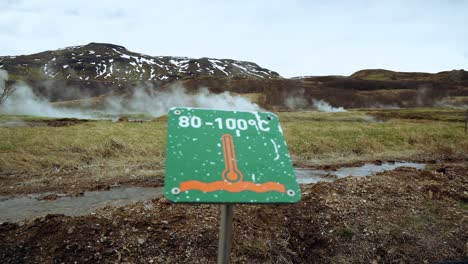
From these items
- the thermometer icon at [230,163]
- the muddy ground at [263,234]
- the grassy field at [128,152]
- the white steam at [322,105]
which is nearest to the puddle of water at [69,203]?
the grassy field at [128,152]

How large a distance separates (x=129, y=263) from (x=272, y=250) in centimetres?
226

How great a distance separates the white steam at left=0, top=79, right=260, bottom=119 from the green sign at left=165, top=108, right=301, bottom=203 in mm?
53429

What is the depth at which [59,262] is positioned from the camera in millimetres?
5527

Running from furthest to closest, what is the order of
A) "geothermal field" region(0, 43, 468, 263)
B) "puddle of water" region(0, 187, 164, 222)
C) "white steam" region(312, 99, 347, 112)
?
"white steam" region(312, 99, 347, 112) → "puddle of water" region(0, 187, 164, 222) → "geothermal field" region(0, 43, 468, 263)

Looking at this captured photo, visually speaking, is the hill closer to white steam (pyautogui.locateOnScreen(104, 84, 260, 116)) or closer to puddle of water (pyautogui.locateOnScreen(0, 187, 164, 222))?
white steam (pyautogui.locateOnScreen(104, 84, 260, 116))

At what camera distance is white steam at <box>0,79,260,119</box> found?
59.2m

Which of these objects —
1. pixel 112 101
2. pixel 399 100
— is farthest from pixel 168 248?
pixel 399 100

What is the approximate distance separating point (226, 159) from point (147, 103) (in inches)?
2701

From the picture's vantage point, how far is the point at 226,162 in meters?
3.59

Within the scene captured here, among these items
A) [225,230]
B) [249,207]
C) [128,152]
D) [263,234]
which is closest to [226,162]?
[225,230]

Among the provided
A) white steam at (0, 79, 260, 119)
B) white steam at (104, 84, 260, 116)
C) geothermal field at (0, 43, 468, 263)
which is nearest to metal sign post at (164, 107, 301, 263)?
geothermal field at (0, 43, 468, 263)

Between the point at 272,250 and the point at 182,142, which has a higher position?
the point at 182,142

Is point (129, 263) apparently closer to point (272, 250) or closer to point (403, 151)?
point (272, 250)

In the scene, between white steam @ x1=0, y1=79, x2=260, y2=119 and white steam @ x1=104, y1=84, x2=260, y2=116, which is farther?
white steam @ x1=104, y1=84, x2=260, y2=116
